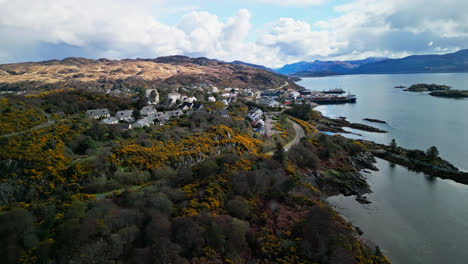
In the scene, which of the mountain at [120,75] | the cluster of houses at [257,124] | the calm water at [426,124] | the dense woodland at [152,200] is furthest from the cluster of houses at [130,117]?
the mountain at [120,75]

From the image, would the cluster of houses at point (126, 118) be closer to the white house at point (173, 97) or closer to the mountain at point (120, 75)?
the white house at point (173, 97)

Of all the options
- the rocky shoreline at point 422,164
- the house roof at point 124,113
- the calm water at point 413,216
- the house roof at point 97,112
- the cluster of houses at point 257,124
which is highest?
the house roof at point 97,112

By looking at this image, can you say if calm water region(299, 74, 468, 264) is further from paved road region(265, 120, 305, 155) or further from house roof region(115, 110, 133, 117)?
house roof region(115, 110, 133, 117)

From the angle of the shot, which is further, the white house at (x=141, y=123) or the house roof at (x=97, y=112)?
the house roof at (x=97, y=112)

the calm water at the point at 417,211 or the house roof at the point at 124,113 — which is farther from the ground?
the house roof at the point at 124,113

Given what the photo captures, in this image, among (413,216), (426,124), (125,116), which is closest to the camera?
(413,216)

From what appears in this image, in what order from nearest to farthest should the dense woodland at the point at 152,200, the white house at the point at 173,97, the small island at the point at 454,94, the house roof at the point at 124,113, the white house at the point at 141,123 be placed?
1. the dense woodland at the point at 152,200
2. the white house at the point at 141,123
3. the house roof at the point at 124,113
4. the white house at the point at 173,97
5. the small island at the point at 454,94

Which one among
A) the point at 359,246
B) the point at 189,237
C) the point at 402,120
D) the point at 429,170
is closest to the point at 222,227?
the point at 189,237

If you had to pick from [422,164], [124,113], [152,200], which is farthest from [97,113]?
[422,164]

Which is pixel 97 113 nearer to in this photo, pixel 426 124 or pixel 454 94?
pixel 426 124
